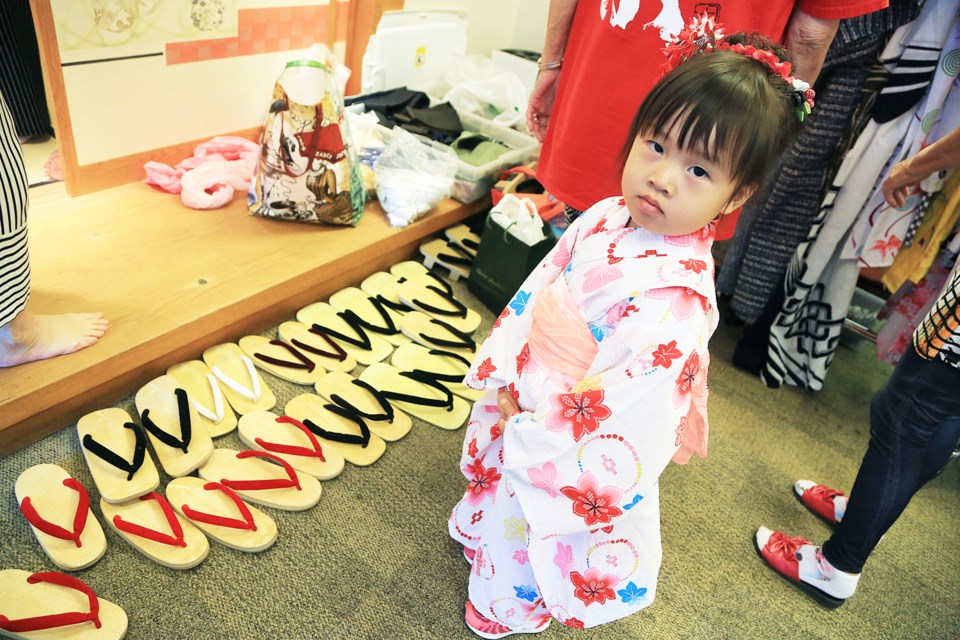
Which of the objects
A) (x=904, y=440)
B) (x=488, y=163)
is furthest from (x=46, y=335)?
(x=904, y=440)

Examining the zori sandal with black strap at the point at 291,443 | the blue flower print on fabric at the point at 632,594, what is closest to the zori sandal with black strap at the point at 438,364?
the zori sandal with black strap at the point at 291,443

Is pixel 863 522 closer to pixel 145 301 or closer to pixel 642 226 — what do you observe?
pixel 642 226

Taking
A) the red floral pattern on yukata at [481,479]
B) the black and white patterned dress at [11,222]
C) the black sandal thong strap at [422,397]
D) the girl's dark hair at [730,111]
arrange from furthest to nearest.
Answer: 1. the black sandal thong strap at [422,397]
2. the red floral pattern on yukata at [481,479]
3. the black and white patterned dress at [11,222]
4. the girl's dark hair at [730,111]

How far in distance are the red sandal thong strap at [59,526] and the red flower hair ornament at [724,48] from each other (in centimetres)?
123

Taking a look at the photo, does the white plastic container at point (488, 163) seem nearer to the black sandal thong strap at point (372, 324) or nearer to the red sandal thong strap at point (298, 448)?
the black sandal thong strap at point (372, 324)

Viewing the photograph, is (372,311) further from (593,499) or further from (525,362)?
(593,499)

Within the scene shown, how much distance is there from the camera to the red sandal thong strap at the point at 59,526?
3.87 ft

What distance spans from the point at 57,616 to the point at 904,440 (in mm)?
1419

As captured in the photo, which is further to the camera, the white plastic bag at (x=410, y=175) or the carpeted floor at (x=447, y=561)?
the white plastic bag at (x=410, y=175)

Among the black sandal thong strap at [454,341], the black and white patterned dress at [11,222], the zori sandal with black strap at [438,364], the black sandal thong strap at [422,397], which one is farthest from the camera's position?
the black sandal thong strap at [454,341]

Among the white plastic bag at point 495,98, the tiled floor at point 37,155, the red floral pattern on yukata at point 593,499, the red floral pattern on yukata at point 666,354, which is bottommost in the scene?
the tiled floor at point 37,155

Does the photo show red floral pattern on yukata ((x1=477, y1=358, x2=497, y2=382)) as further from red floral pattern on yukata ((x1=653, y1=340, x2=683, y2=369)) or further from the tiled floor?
the tiled floor

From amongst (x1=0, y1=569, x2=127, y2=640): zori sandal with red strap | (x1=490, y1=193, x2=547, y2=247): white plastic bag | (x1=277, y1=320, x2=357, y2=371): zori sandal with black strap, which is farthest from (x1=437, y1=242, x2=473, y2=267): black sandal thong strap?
(x1=0, y1=569, x2=127, y2=640): zori sandal with red strap

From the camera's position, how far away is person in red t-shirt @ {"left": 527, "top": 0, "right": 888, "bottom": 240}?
1.21 meters
